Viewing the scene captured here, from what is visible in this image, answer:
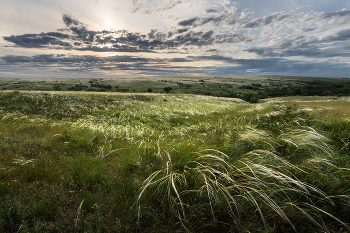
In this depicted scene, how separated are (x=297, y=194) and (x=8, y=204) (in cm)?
481

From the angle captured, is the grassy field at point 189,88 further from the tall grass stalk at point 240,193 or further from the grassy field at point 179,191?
the tall grass stalk at point 240,193

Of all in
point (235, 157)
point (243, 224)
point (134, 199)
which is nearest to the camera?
point (243, 224)

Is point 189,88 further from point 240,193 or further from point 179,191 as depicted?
point 240,193

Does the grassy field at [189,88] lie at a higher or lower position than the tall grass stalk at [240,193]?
lower

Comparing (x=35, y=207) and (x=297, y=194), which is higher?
(x=297, y=194)

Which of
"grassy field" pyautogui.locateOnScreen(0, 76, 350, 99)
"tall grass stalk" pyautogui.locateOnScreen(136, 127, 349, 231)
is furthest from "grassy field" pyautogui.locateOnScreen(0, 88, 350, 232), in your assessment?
"grassy field" pyautogui.locateOnScreen(0, 76, 350, 99)

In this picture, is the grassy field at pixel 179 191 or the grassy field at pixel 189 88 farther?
the grassy field at pixel 189 88

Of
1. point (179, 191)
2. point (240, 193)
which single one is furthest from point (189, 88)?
point (240, 193)

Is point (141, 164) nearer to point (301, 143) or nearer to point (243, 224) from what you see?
point (243, 224)

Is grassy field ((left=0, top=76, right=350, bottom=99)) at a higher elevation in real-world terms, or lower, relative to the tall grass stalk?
lower

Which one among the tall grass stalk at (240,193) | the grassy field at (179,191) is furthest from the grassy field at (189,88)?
the tall grass stalk at (240,193)

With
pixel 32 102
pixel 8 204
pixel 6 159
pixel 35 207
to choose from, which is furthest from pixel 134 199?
pixel 32 102

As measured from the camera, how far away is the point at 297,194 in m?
2.58

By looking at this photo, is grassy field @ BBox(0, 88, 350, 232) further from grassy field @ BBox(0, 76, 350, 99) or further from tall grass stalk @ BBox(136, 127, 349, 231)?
grassy field @ BBox(0, 76, 350, 99)
